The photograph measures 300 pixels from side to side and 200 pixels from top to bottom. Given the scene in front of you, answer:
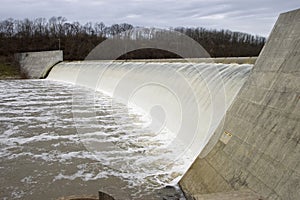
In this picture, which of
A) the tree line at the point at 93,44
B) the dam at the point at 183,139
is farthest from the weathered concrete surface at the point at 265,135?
the tree line at the point at 93,44

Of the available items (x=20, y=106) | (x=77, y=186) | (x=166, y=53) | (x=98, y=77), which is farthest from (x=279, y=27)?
(x=166, y=53)

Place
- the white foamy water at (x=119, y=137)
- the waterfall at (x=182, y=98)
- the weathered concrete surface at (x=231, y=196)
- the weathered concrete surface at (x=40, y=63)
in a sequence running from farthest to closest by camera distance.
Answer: the weathered concrete surface at (x=40, y=63), the waterfall at (x=182, y=98), the white foamy water at (x=119, y=137), the weathered concrete surface at (x=231, y=196)

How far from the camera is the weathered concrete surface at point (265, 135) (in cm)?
211

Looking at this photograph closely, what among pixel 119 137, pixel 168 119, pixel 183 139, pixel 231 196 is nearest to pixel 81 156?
pixel 119 137

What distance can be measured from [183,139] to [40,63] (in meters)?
18.6

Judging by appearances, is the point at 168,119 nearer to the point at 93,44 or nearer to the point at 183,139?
the point at 183,139

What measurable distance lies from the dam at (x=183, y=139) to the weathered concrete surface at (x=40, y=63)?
1367 cm

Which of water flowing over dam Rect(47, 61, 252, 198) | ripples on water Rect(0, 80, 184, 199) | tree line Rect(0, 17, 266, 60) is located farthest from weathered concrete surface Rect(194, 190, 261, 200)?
tree line Rect(0, 17, 266, 60)

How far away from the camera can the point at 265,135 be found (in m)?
2.45

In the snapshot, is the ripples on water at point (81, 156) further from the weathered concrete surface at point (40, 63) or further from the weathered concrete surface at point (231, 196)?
the weathered concrete surface at point (40, 63)

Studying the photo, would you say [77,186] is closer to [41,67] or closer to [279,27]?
[279,27]

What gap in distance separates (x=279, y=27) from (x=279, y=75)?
76 centimetres

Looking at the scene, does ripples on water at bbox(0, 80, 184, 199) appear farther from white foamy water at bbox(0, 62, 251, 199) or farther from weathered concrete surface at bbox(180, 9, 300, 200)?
weathered concrete surface at bbox(180, 9, 300, 200)

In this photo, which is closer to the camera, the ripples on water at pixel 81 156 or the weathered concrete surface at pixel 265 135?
the weathered concrete surface at pixel 265 135
